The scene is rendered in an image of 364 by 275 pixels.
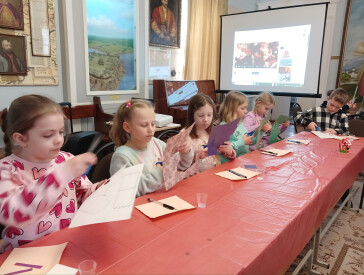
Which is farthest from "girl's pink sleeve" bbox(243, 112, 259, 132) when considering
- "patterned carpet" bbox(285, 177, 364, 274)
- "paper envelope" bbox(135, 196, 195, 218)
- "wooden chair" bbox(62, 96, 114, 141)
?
"paper envelope" bbox(135, 196, 195, 218)

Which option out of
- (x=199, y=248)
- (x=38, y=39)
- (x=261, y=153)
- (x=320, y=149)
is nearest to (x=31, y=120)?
(x=199, y=248)

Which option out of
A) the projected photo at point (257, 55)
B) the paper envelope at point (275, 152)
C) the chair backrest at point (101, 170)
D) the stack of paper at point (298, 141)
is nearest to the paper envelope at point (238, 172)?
the paper envelope at point (275, 152)

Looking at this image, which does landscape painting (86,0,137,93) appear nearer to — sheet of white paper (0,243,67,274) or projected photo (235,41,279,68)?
projected photo (235,41,279,68)

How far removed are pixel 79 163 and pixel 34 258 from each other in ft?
0.95

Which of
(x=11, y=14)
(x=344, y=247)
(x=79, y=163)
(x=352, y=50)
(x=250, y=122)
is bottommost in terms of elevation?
(x=344, y=247)

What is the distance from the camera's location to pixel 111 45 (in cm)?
362

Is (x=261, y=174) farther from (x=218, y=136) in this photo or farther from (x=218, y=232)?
(x=218, y=232)

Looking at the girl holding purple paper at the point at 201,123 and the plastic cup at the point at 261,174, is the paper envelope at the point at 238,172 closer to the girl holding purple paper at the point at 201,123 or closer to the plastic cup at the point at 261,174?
the plastic cup at the point at 261,174

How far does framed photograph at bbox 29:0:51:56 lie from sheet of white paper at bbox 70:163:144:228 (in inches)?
102

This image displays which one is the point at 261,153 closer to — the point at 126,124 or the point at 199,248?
the point at 126,124

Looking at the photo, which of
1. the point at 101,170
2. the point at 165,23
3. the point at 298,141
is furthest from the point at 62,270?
the point at 165,23

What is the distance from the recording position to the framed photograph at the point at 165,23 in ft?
13.4

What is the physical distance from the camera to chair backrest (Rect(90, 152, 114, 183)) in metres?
1.46

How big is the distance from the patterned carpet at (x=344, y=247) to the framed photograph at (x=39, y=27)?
3.11 m
